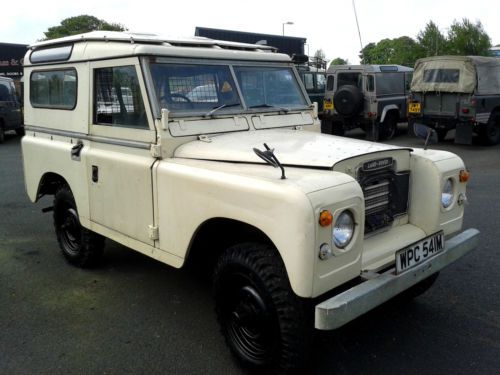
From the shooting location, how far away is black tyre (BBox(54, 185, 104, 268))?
4605mm

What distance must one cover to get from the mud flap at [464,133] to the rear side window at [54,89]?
10849 mm

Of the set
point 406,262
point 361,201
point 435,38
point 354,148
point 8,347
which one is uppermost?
point 435,38

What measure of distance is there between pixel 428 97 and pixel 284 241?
1202 centimetres

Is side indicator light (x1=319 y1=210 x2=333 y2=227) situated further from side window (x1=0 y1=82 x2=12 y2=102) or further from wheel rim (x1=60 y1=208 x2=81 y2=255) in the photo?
side window (x1=0 y1=82 x2=12 y2=102)

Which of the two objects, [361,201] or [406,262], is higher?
[361,201]

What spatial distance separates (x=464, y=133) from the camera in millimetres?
12773

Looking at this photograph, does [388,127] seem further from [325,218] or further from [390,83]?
[325,218]

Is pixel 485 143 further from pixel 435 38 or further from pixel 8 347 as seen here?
pixel 435 38

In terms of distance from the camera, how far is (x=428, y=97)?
522 inches

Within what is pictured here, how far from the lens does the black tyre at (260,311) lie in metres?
2.69

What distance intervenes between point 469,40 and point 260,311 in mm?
29270

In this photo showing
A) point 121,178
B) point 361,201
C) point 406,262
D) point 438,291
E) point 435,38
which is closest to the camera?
point 361,201

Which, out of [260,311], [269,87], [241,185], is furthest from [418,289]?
[269,87]

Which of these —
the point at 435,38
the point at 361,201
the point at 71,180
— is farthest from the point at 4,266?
the point at 435,38
